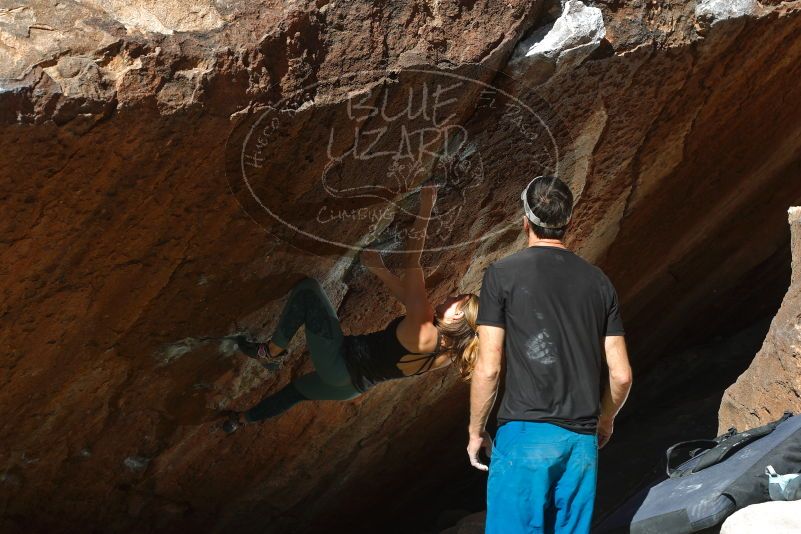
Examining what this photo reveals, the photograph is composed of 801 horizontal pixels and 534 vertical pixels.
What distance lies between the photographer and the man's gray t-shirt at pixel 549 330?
8.89 feet

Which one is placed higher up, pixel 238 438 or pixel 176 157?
pixel 176 157

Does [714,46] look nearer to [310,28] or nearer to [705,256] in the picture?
[310,28]

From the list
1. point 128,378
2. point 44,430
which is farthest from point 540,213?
point 44,430

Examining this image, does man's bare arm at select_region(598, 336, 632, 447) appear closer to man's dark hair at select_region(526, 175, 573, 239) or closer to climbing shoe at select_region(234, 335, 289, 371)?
man's dark hair at select_region(526, 175, 573, 239)

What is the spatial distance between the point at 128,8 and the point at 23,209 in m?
0.67

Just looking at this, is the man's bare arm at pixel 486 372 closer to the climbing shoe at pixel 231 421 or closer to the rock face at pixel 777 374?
the rock face at pixel 777 374

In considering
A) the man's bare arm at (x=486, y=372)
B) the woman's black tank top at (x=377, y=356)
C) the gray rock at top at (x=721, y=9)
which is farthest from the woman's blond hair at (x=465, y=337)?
the gray rock at top at (x=721, y=9)

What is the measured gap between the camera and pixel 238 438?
4324 mm

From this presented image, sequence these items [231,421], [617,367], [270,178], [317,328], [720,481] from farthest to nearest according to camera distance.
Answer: [231,421] < [317,328] < [270,178] < [720,481] < [617,367]

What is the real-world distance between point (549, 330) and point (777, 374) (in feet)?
3.69

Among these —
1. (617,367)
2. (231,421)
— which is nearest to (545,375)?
(617,367)

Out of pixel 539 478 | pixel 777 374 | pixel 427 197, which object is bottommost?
pixel 539 478

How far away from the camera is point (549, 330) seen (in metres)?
2.72

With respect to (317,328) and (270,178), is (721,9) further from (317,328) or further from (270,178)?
(317,328)
